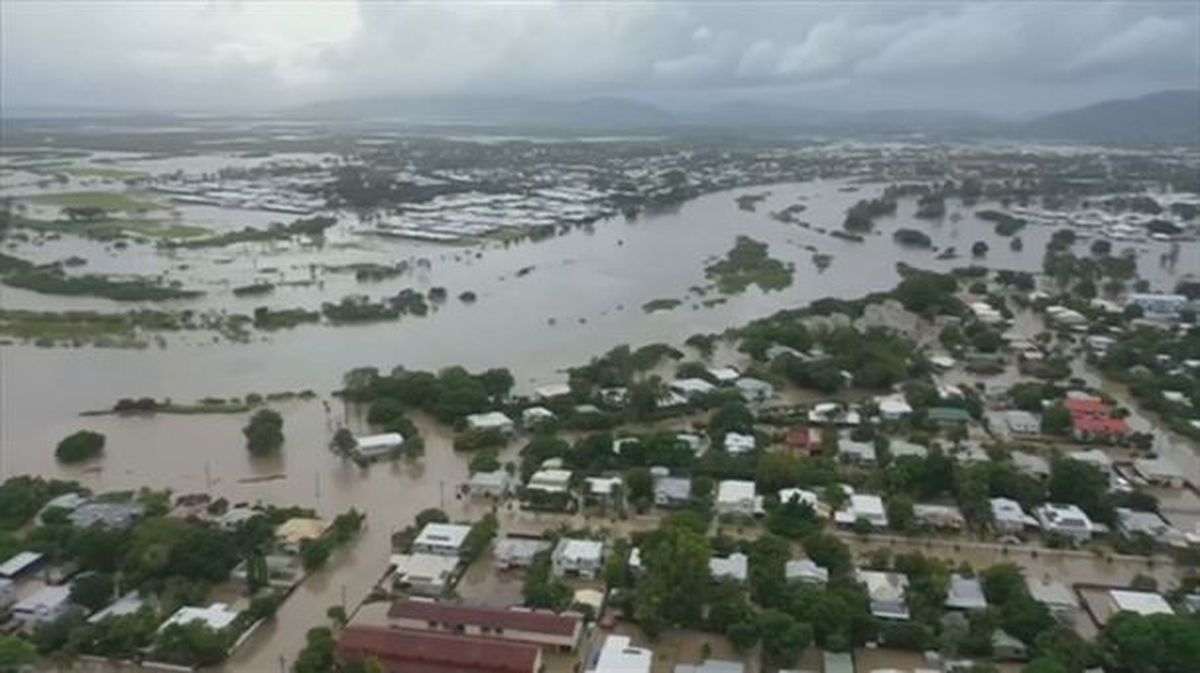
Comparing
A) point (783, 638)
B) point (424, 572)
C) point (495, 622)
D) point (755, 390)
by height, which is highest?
point (755, 390)

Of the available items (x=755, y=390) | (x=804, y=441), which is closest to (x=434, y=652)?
(x=804, y=441)

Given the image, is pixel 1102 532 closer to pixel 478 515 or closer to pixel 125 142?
pixel 478 515

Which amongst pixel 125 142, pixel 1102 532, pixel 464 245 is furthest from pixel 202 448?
pixel 125 142

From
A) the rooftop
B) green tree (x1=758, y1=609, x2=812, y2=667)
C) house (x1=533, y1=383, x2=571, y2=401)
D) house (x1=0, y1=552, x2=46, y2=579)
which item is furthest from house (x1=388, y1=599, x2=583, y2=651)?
house (x1=533, y1=383, x2=571, y2=401)

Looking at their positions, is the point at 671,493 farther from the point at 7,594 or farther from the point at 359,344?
the point at 359,344

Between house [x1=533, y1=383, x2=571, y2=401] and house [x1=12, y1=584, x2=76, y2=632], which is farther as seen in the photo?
house [x1=533, y1=383, x2=571, y2=401]

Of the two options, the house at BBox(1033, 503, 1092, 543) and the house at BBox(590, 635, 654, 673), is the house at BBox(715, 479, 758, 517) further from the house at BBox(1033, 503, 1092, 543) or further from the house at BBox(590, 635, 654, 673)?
the house at BBox(1033, 503, 1092, 543)
